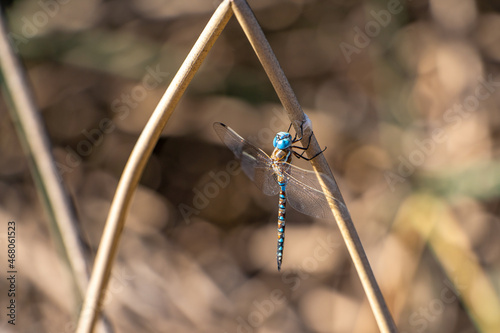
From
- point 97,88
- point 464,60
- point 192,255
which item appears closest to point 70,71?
point 97,88

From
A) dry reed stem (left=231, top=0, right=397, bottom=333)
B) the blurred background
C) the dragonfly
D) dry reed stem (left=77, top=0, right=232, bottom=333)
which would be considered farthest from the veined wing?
the blurred background

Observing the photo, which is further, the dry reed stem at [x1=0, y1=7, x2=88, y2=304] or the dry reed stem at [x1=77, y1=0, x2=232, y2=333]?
the dry reed stem at [x1=0, y1=7, x2=88, y2=304]

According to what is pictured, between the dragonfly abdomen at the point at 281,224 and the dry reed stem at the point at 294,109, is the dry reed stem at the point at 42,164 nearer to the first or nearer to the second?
the dragonfly abdomen at the point at 281,224

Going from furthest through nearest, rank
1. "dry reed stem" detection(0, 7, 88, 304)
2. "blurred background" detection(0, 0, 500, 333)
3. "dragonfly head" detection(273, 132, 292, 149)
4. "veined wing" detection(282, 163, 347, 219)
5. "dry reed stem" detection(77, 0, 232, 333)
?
"blurred background" detection(0, 0, 500, 333) → "dragonfly head" detection(273, 132, 292, 149) → "veined wing" detection(282, 163, 347, 219) → "dry reed stem" detection(0, 7, 88, 304) → "dry reed stem" detection(77, 0, 232, 333)

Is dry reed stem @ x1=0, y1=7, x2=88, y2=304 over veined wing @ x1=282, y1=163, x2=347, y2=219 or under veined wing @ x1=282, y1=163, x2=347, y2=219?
over

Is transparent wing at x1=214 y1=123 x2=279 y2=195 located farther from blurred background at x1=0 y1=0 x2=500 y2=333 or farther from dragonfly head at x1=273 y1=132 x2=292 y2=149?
blurred background at x1=0 y1=0 x2=500 y2=333

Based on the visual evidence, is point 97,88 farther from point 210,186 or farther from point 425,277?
point 425,277
